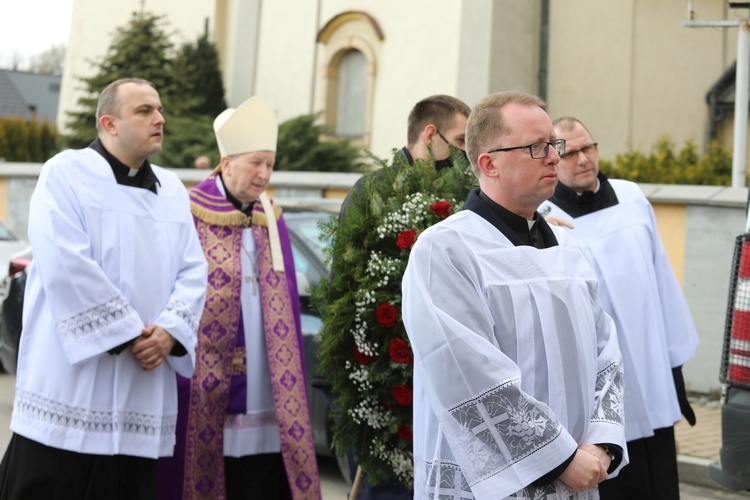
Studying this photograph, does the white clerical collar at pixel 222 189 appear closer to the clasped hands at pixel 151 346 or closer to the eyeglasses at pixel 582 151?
the clasped hands at pixel 151 346

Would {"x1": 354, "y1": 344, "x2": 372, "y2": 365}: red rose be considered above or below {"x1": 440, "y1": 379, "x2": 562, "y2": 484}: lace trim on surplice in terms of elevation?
above

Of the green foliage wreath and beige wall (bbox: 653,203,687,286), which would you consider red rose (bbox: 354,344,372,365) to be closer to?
the green foliage wreath

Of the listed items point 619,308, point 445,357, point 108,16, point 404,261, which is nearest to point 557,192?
point 619,308

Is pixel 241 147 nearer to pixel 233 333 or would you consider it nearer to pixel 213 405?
pixel 233 333

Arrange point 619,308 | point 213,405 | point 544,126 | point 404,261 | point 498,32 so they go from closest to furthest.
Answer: point 544,126 → point 404,261 → point 619,308 → point 213,405 → point 498,32

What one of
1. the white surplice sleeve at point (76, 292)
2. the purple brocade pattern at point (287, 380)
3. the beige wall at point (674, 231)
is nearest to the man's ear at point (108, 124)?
the white surplice sleeve at point (76, 292)

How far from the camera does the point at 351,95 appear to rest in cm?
2253

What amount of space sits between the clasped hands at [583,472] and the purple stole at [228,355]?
2519 millimetres

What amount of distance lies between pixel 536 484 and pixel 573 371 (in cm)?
36

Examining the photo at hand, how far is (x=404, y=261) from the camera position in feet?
14.4

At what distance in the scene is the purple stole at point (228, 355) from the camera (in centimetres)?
524

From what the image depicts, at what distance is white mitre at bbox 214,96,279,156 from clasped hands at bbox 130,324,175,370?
129 centimetres

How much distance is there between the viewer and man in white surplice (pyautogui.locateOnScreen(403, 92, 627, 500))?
2.93 metres

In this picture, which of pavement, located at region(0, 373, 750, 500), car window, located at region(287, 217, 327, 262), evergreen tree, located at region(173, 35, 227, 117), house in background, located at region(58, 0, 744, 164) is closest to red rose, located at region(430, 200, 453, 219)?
car window, located at region(287, 217, 327, 262)
